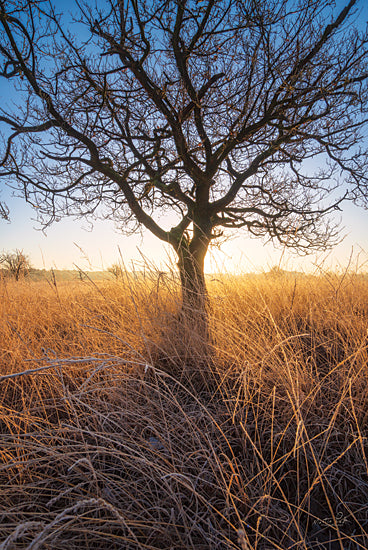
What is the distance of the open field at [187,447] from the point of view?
0.98 meters

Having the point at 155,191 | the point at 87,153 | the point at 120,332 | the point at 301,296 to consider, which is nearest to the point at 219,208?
the point at 155,191

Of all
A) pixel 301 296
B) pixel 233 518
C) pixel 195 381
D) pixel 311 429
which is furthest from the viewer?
pixel 301 296

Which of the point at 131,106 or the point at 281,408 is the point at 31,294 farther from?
the point at 281,408

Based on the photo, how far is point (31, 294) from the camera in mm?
4680

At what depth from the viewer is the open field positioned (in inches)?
38.7

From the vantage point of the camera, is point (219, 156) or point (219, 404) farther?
point (219, 156)

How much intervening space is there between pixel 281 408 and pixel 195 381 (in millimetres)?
668

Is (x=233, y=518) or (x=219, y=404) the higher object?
(x=219, y=404)

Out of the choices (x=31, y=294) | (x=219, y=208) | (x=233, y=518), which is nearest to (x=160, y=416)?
(x=233, y=518)

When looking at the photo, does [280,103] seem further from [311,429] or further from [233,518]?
[233,518]

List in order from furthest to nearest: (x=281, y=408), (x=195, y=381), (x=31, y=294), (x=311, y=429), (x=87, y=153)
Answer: (x=31, y=294) → (x=87, y=153) → (x=195, y=381) → (x=281, y=408) → (x=311, y=429)

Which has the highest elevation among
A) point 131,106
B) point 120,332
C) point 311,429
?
point 131,106

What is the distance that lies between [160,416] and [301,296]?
255cm

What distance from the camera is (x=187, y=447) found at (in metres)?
1.36
